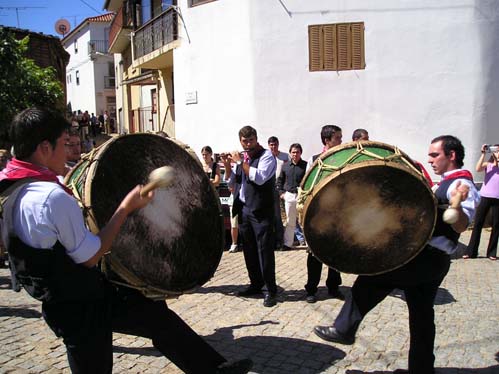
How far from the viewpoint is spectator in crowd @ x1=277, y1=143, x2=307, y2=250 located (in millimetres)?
7590

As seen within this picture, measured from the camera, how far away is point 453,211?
8.79ft

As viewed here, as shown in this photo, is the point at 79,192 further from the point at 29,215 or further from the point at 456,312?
the point at 456,312

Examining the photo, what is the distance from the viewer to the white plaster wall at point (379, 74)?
9.14 metres

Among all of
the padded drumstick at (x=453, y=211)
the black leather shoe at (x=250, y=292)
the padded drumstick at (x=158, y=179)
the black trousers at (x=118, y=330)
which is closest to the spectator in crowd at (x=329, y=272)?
the black leather shoe at (x=250, y=292)

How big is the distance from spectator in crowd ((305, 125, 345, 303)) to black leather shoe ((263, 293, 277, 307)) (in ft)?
1.16

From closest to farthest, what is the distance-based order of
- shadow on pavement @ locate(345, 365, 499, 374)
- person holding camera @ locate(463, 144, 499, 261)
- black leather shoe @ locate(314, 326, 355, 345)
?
1. black leather shoe @ locate(314, 326, 355, 345)
2. shadow on pavement @ locate(345, 365, 499, 374)
3. person holding camera @ locate(463, 144, 499, 261)

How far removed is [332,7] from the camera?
371 inches

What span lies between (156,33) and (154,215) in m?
12.0

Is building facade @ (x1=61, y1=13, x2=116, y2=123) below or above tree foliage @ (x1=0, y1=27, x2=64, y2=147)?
above

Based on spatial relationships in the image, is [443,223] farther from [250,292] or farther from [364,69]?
[364,69]

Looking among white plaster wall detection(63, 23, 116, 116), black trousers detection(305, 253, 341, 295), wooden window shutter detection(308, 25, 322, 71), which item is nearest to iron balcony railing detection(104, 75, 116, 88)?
white plaster wall detection(63, 23, 116, 116)

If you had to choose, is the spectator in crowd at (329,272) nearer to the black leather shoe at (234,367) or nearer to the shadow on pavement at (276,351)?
the shadow on pavement at (276,351)

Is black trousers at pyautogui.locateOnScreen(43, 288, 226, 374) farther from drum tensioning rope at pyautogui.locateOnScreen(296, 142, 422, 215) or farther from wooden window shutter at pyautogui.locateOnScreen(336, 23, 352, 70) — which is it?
wooden window shutter at pyautogui.locateOnScreen(336, 23, 352, 70)

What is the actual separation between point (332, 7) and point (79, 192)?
26.6 feet
